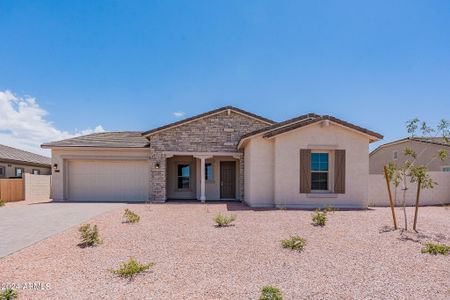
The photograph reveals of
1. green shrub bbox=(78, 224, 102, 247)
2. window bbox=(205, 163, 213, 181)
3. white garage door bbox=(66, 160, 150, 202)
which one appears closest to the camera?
green shrub bbox=(78, 224, 102, 247)

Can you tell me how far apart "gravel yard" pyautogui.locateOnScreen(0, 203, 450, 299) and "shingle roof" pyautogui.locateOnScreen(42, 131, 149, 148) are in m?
8.48

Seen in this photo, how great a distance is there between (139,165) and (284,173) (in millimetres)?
8684

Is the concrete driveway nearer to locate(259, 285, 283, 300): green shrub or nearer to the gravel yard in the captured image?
the gravel yard

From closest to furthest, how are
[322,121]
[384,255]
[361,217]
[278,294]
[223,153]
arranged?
[278,294] → [384,255] → [361,217] → [322,121] → [223,153]

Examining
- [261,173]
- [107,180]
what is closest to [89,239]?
[261,173]

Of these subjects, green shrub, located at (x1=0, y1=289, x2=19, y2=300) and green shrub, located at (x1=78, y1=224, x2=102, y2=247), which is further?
green shrub, located at (x1=78, y1=224, x2=102, y2=247)

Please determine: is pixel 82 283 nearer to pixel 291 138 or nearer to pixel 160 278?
pixel 160 278

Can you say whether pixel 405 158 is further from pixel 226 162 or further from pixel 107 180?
pixel 107 180

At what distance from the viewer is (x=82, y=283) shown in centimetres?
448

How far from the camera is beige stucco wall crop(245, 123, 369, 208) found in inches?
491

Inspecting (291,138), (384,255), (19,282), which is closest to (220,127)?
(291,138)

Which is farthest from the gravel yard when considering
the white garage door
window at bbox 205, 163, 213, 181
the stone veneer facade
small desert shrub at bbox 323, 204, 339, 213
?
window at bbox 205, 163, 213, 181

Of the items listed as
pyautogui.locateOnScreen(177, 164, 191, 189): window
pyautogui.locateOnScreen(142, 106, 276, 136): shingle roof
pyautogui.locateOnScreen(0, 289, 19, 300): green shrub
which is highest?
pyautogui.locateOnScreen(142, 106, 276, 136): shingle roof

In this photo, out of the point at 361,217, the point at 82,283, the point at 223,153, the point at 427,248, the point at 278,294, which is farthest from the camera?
the point at 223,153
